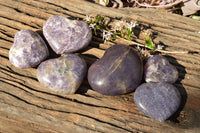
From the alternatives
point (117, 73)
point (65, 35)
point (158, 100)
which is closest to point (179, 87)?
point (158, 100)

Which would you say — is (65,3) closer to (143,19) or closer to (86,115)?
(143,19)

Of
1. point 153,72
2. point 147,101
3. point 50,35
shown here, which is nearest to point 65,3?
point 50,35

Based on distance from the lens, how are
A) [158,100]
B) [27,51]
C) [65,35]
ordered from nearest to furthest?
[158,100], [27,51], [65,35]

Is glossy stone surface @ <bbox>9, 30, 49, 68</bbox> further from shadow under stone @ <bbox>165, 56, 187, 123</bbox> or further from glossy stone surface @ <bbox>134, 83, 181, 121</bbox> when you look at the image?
shadow under stone @ <bbox>165, 56, 187, 123</bbox>

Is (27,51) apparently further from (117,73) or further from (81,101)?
(117,73)

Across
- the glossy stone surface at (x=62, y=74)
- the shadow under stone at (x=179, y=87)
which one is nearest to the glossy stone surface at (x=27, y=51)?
the glossy stone surface at (x=62, y=74)

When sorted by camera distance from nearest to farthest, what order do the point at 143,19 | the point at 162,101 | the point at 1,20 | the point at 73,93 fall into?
the point at 162,101
the point at 73,93
the point at 1,20
the point at 143,19

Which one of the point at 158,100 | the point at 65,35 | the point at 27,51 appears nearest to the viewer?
the point at 158,100

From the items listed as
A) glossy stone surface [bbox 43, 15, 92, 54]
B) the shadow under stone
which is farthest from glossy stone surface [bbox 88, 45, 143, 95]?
the shadow under stone
